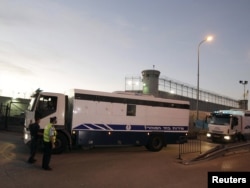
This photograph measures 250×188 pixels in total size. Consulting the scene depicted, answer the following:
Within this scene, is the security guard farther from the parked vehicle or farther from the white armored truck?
the parked vehicle

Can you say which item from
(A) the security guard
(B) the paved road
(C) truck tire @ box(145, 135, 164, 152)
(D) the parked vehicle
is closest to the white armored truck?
(C) truck tire @ box(145, 135, 164, 152)

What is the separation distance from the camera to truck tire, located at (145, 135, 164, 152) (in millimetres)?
17969

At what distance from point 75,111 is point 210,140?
1695 cm

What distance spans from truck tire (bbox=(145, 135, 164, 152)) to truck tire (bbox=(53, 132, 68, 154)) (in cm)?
510

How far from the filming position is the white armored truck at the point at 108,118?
15344 millimetres

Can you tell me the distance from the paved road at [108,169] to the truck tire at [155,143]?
44.6 inches

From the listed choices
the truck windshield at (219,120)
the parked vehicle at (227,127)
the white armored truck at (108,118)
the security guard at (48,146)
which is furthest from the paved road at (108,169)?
the truck windshield at (219,120)

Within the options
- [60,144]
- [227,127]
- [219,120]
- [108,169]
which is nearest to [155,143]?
[60,144]

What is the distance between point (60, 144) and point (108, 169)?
12.9 ft

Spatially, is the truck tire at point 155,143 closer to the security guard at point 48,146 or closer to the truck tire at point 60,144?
the truck tire at point 60,144

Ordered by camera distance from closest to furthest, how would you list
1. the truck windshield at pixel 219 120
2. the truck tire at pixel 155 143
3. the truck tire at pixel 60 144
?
the truck tire at pixel 60 144
the truck tire at pixel 155 143
the truck windshield at pixel 219 120

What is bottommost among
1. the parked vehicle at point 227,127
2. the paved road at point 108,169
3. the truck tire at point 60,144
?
the paved road at point 108,169

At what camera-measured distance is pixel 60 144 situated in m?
15.1

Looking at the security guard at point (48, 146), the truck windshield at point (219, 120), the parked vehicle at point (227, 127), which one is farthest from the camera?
the truck windshield at point (219, 120)
